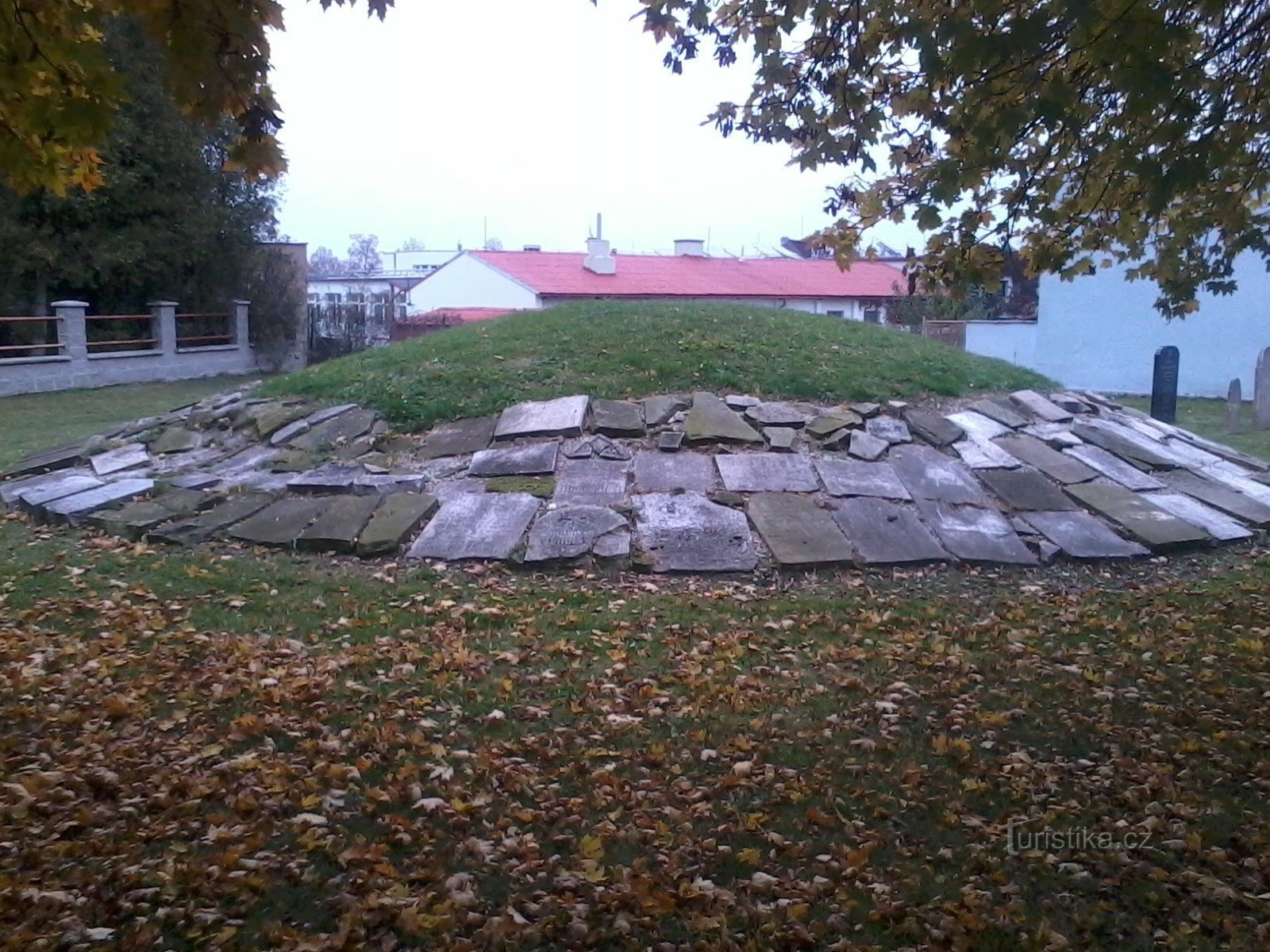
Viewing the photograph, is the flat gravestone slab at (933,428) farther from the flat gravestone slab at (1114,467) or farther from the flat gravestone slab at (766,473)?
the flat gravestone slab at (766,473)

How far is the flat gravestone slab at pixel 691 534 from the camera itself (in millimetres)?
7617

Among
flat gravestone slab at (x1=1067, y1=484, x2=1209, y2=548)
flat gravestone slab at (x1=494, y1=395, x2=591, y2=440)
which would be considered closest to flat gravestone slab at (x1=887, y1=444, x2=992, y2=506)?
flat gravestone slab at (x1=1067, y1=484, x2=1209, y2=548)

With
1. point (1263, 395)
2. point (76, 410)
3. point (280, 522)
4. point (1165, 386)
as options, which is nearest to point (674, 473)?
point (280, 522)

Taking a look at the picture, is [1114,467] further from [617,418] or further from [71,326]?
[71,326]

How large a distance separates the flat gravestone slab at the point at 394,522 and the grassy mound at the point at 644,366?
6.36 feet

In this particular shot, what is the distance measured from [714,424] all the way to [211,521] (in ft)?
14.0

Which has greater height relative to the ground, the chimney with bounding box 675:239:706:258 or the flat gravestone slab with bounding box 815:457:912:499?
the chimney with bounding box 675:239:706:258

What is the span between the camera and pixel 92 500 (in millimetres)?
9180

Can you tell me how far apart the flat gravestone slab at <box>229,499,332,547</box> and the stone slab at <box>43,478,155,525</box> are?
1.45 m

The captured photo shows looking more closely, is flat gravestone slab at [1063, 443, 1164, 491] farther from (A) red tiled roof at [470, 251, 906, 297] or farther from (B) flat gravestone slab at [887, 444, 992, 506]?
(A) red tiled roof at [470, 251, 906, 297]

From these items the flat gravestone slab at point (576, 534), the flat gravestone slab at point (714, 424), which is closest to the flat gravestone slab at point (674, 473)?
the flat gravestone slab at point (714, 424)

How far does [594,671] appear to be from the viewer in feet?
18.8

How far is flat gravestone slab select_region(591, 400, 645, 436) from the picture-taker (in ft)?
31.7

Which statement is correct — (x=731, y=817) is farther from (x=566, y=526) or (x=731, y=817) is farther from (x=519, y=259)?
(x=519, y=259)
